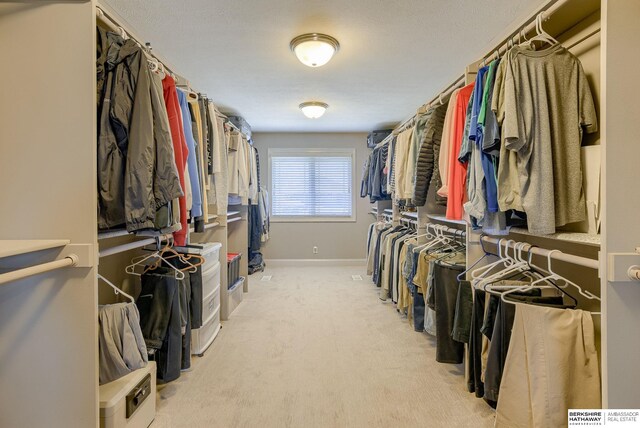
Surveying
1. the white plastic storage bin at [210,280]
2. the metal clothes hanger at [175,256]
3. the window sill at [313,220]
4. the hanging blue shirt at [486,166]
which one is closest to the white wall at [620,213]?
the hanging blue shirt at [486,166]

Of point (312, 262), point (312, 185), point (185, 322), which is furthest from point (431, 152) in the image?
point (312, 262)

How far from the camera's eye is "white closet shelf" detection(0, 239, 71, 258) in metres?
1.02

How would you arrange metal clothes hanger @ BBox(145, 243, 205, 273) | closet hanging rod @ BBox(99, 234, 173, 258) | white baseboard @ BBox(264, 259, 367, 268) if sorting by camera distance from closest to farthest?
1. closet hanging rod @ BBox(99, 234, 173, 258)
2. metal clothes hanger @ BBox(145, 243, 205, 273)
3. white baseboard @ BBox(264, 259, 367, 268)

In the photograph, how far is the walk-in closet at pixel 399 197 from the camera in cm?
121

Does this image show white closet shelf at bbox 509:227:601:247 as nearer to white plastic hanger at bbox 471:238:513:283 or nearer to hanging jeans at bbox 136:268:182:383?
white plastic hanger at bbox 471:238:513:283

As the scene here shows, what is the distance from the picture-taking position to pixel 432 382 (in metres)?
2.02

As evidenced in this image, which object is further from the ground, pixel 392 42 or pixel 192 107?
pixel 392 42

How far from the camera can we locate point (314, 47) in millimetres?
2404

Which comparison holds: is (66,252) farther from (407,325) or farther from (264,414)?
(407,325)

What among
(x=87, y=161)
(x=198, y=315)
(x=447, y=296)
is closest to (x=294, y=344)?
(x=198, y=315)

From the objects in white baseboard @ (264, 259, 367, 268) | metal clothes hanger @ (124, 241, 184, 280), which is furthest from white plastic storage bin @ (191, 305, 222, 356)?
white baseboard @ (264, 259, 367, 268)

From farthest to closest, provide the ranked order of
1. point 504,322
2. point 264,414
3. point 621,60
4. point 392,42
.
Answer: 1. point 392,42
2. point 264,414
3. point 504,322
4. point 621,60

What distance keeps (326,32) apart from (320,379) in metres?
2.38

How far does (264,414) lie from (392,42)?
264 cm
